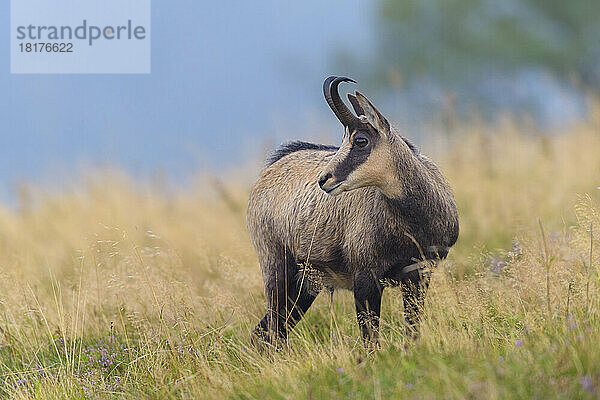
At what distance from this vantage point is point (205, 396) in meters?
5.57

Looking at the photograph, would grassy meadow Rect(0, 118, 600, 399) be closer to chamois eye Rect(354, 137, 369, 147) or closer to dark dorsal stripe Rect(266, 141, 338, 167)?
chamois eye Rect(354, 137, 369, 147)

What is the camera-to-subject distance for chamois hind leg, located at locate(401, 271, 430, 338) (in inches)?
249

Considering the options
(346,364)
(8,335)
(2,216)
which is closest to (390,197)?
(346,364)

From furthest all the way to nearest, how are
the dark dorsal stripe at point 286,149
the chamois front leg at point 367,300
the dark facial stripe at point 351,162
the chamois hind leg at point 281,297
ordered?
1. the dark dorsal stripe at point 286,149
2. the chamois hind leg at point 281,297
3. the chamois front leg at point 367,300
4. the dark facial stripe at point 351,162

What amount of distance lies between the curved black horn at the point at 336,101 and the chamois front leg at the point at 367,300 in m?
1.19

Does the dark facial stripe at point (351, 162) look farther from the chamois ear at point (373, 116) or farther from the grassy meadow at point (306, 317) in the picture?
the grassy meadow at point (306, 317)

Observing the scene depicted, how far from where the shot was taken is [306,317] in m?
7.80

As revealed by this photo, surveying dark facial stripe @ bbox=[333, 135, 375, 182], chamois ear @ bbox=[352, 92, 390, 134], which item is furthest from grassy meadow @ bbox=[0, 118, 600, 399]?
chamois ear @ bbox=[352, 92, 390, 134]

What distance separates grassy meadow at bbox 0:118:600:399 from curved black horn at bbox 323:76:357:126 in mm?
1309

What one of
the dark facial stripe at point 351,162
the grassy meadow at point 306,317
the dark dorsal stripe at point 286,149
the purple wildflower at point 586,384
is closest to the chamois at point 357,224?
the dark facial stripe at point 351,162

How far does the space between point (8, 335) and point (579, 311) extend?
512cm

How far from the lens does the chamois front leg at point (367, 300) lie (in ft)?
20.6

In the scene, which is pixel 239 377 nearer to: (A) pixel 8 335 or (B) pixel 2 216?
(A) pixel 8 335

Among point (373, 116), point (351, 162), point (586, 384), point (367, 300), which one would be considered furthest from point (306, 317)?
point (586, 384)
